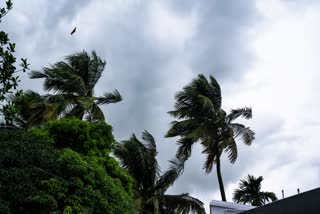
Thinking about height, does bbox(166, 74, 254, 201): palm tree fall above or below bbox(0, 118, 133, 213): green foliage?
above

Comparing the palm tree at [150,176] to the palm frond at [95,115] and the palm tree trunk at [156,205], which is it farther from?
the palm frond at [95,115]

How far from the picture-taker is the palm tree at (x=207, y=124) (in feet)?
81.6

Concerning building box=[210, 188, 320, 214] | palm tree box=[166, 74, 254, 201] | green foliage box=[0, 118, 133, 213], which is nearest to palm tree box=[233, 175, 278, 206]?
palm tree box=[166, 74, 254, 201]

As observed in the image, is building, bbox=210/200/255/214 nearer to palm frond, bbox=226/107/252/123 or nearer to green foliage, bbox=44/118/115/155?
green foliage, bbox=44/118/115/155

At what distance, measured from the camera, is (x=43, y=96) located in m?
22.4

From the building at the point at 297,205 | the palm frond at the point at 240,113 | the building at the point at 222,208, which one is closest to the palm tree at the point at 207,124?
the palm frond at the point at 240,113

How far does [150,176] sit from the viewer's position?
2536 cm

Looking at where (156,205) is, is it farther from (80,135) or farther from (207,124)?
(80,135)

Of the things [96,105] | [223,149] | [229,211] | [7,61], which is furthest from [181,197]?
[7,61]

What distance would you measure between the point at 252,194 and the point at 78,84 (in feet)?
41.2

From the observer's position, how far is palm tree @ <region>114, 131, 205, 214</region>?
2448 cm

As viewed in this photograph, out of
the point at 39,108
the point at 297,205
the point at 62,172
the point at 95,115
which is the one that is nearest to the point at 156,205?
the point at 95,115

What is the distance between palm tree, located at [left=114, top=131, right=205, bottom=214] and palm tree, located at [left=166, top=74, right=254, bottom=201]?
1.15m

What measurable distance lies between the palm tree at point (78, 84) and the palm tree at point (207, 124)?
13.9ft
